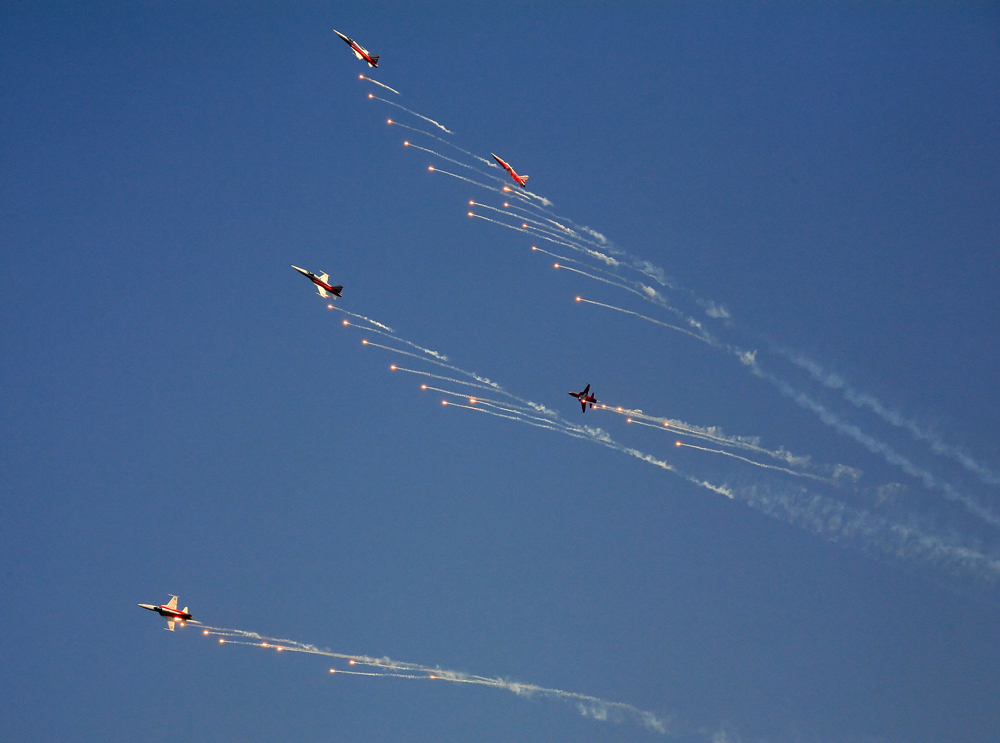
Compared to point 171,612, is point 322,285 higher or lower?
higher

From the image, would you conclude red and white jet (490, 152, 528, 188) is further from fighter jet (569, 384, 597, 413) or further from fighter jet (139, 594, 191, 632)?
fighter jet (139, 594, 191, 632)

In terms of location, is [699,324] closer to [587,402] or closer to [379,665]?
[587,402]

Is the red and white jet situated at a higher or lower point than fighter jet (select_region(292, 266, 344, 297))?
higher

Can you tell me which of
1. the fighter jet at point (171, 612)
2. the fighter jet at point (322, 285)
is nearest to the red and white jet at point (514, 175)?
the fighter jet at point (322, 285)

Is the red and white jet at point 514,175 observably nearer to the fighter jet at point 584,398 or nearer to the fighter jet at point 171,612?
the fighter jet at point 584,398

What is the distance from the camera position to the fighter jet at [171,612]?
298 ft

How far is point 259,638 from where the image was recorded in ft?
301

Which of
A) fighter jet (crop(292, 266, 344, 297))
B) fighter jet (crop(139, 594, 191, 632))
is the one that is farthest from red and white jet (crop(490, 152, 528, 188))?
fighter jet (crop(139, 594, 191, 632))

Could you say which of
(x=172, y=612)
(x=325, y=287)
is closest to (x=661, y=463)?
(x=325, y=287)

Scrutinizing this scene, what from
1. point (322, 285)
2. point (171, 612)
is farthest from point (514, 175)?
point (171, 612)

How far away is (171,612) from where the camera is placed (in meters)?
91.1

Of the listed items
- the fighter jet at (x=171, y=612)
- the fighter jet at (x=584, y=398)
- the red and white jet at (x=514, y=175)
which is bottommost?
the fighter jet at (x=171, y=612)

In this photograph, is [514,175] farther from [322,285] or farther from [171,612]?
[171,612]

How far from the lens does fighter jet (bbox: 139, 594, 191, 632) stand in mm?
90875
